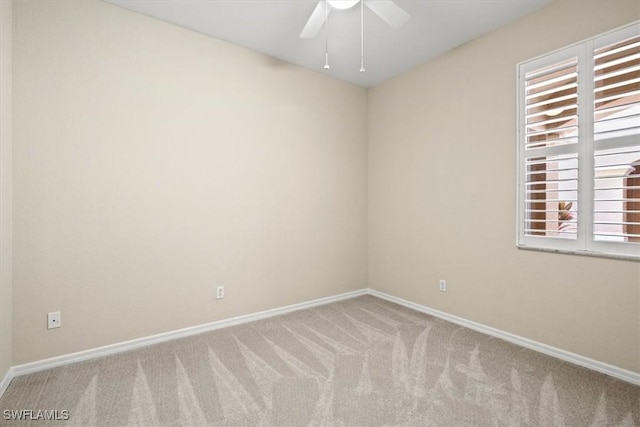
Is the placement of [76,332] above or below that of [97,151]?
below

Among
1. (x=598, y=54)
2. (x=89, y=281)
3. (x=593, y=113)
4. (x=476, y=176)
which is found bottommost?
(x=89, y=281)

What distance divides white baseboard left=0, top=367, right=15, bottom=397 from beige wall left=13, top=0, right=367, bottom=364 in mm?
110

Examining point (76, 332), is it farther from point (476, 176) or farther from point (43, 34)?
point (476, 176)

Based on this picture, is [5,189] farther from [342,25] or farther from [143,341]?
[342,25]

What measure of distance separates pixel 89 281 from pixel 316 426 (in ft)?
6.59

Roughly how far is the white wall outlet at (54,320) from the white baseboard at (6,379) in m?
0.31

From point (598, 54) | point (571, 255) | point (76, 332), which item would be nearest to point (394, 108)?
point (598, 54)

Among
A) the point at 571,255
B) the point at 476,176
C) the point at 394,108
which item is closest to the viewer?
the point at 571,255

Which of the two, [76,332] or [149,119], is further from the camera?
[149,119]

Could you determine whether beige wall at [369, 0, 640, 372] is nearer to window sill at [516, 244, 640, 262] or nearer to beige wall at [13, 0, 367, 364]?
window sill at [516, 244, 640, 262]

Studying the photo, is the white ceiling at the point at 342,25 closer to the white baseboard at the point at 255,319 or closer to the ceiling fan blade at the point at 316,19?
the ceiling fan blade at the point at 316,19

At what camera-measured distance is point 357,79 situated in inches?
151

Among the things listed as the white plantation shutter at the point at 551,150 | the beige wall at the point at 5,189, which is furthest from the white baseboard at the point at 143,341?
the white plantation shutter at the point at 551,150

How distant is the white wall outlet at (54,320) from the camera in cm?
221
